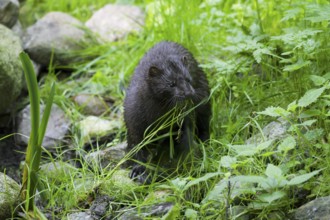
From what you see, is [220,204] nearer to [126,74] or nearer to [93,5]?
[126,74]

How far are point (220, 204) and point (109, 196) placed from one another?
0.87 metres

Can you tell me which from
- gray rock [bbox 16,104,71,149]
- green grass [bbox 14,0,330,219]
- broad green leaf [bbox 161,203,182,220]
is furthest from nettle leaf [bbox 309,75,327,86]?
gray rock [bbox 16,104,71,149]

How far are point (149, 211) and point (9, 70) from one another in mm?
2255

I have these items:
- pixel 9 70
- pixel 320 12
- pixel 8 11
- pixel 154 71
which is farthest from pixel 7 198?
pixel 8 11

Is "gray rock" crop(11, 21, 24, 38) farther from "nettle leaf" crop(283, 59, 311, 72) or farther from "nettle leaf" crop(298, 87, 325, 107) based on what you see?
"nettle leaf" crop(298, 87, 325, 107)

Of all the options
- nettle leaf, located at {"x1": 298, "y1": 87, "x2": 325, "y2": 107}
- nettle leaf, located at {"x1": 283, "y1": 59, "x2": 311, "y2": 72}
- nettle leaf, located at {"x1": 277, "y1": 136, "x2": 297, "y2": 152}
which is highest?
nettle leaf, located at {"x1": 283, "y1": 59, "x2": 311, "y2": 72}

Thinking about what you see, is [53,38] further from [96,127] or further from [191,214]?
[191,214]

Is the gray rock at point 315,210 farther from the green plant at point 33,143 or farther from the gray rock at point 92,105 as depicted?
the gray rock at point 92,105

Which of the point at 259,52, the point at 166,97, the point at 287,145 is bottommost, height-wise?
the point at 287,145

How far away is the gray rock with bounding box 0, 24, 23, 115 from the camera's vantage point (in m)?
5.60

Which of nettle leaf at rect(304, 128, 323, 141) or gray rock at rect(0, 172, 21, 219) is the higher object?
nettle leaf at rect(304, 128, 323, 141)

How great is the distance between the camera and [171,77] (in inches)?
182

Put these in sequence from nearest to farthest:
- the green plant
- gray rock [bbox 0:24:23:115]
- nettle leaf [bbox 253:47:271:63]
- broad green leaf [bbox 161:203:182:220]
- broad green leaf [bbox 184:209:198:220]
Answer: broad green leaf [bbox 161:203:182:220], broad green leaf [bbox 184:209:198:220], the green plant, nettle leaf [bbox 253:47:271:63], gray rock [bbox 0:24:23:115]

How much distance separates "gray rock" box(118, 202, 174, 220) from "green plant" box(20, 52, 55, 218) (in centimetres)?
57
